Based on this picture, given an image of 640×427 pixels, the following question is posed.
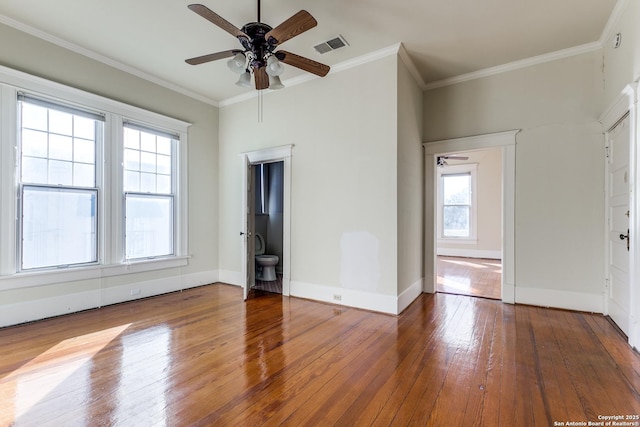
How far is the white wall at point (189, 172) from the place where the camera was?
318cm

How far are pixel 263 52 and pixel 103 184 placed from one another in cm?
275

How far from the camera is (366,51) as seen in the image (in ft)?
11.8

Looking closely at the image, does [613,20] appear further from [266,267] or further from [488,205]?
[488,205]

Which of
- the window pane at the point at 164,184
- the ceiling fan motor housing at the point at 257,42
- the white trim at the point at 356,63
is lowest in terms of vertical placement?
the window pane at the point at 164,184

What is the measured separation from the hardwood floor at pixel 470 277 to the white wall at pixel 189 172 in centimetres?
405

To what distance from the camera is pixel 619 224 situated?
10.1 feet

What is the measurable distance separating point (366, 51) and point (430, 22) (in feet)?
2.54

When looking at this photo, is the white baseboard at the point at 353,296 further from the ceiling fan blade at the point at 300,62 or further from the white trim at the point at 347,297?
the ceiling fan blade at the point at 300,62

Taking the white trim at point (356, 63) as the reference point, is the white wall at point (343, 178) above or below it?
below

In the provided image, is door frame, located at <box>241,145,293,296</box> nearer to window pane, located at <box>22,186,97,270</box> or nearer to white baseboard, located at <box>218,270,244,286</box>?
white baseboard, located at <box>218,270,244,286</box>

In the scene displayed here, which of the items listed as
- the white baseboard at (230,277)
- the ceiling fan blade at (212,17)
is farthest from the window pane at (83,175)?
the ceiling fan blade at (212,17)

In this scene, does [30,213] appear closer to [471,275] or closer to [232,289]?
[232,289]

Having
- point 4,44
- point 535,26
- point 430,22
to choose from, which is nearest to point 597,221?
point 535,26

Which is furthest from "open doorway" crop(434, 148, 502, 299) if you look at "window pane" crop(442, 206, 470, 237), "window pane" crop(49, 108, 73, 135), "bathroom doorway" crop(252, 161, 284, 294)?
"window pane" crop(49, 108, 73, 135)
